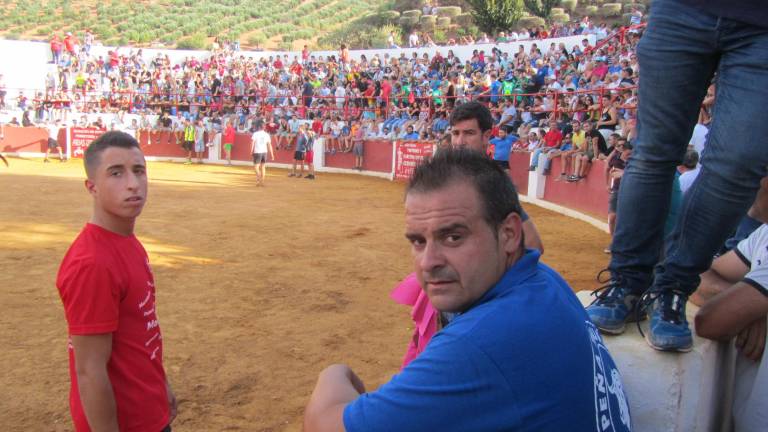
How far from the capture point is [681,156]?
1.95m

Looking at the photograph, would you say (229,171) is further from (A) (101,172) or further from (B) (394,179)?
(A) (101,172)

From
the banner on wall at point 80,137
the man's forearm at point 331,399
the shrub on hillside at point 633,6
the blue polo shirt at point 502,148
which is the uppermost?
the shrub on hillside at point 633,6

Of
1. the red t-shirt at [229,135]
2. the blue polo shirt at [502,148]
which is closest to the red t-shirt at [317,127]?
the red t-shirt at [229,135]

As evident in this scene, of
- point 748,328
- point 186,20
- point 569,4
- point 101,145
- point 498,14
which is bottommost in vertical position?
point 748,328

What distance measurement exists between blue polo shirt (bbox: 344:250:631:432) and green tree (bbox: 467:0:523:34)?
38726mm

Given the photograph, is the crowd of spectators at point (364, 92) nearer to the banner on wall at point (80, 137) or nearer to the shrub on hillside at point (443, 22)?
the banner on wall at point (80, 137)

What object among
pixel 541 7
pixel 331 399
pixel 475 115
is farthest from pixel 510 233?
pixel 541 7

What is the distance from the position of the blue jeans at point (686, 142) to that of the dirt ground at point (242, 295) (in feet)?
8.01

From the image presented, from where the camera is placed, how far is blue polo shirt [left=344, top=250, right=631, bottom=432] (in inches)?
44.6

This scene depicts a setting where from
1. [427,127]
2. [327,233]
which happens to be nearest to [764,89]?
[327,233]

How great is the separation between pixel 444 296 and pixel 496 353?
0.90 ft

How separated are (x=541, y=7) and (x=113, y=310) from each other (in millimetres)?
41504

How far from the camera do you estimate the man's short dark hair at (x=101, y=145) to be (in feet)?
7.31

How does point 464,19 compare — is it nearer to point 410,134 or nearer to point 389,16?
point 389,16
